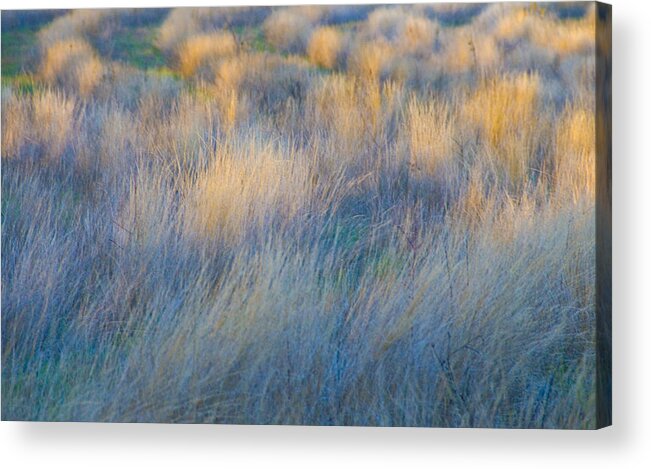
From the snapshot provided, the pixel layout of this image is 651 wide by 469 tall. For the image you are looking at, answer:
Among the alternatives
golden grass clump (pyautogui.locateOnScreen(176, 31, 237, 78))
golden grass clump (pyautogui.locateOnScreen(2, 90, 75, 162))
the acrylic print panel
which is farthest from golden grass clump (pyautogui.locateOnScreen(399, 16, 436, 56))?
golden grass clump (pyautogui.locateOnScreen(2, 90, 75, 162))

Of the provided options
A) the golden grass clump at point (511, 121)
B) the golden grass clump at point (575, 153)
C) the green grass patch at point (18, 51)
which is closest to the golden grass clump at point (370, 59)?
the golden grass clump at point (511, 121)

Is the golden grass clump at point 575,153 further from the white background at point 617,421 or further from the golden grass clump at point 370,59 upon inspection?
the golden grass clump at point 370,59

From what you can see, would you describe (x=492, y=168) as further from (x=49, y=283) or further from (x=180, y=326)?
(x=49, y=283)

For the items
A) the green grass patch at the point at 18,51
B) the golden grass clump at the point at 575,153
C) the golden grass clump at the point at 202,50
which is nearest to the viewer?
the golden grass clump at the point at 575,153

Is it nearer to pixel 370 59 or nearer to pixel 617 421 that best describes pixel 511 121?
pixel 370 59

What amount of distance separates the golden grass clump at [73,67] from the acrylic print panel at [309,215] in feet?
0.04

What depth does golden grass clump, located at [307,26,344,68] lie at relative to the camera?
7367 mm

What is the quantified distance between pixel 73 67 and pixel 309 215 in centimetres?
152

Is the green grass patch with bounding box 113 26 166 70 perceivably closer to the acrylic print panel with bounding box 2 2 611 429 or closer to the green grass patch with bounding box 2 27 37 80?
the acrylic print panel with bounding box 2 2 611 429

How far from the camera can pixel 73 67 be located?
754 centimetres

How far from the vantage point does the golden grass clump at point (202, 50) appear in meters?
7.45

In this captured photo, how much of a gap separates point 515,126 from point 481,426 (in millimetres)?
1565

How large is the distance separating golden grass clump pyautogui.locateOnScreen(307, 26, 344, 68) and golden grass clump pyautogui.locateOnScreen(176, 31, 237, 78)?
427 millimetres

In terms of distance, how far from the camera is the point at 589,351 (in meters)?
7.13
